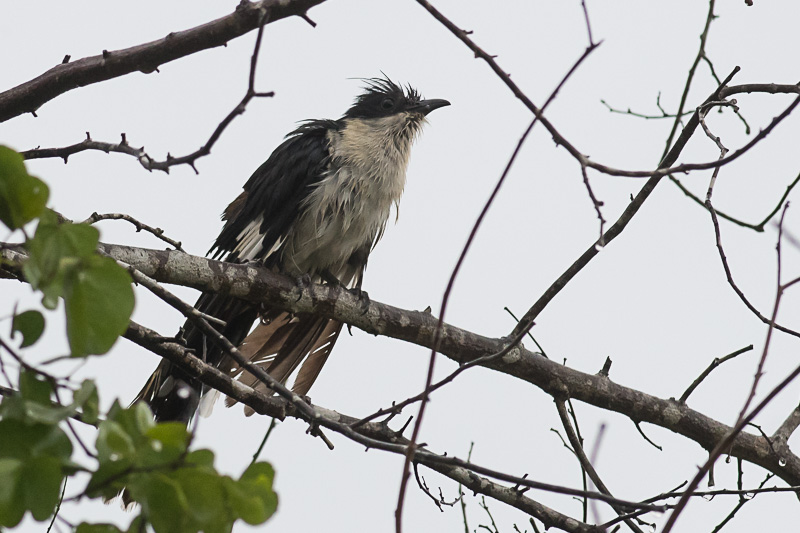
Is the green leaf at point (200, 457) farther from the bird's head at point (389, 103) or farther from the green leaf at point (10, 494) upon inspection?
the bird's head at point (389, 103)

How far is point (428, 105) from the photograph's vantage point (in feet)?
16.5

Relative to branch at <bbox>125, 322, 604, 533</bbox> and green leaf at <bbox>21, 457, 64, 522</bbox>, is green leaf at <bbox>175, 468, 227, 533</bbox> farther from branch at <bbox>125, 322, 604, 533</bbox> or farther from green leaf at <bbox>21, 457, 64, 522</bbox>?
branch at <bbox>125, 322, 604, 533</bbox>

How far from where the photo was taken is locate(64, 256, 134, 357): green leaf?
104cm

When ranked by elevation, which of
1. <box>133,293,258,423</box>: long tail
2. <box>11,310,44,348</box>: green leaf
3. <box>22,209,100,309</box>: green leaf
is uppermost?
<box>133,293,258,423</box>: long tail

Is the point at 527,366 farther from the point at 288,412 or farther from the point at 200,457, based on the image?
the point at 200,457

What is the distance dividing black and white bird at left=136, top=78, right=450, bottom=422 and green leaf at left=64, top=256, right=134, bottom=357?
2.67 metres

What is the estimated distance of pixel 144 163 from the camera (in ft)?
6.45

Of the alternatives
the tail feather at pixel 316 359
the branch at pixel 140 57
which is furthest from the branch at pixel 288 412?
the tail feather at pixel 316 359

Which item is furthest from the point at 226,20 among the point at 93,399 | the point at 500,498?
the point at 500,498

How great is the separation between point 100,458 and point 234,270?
2227 millimetres

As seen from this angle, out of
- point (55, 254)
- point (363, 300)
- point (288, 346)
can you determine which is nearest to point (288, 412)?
point (363, 300)

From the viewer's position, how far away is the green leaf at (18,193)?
1.09 metres

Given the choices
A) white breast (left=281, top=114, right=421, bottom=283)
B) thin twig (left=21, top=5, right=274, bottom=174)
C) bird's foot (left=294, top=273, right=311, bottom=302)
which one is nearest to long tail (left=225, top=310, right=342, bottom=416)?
white breast (left=281, top=114, right=421, bottom=283)

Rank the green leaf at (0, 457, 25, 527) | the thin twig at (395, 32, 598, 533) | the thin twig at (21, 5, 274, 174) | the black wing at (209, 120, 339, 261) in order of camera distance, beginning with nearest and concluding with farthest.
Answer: the green leaf at (0, 457, 25, 527), the thin twig at (395, 32, 598, 533), the thin twig at (21, 5, 274, 174), the black wing at (209, 120, 339, 261)
